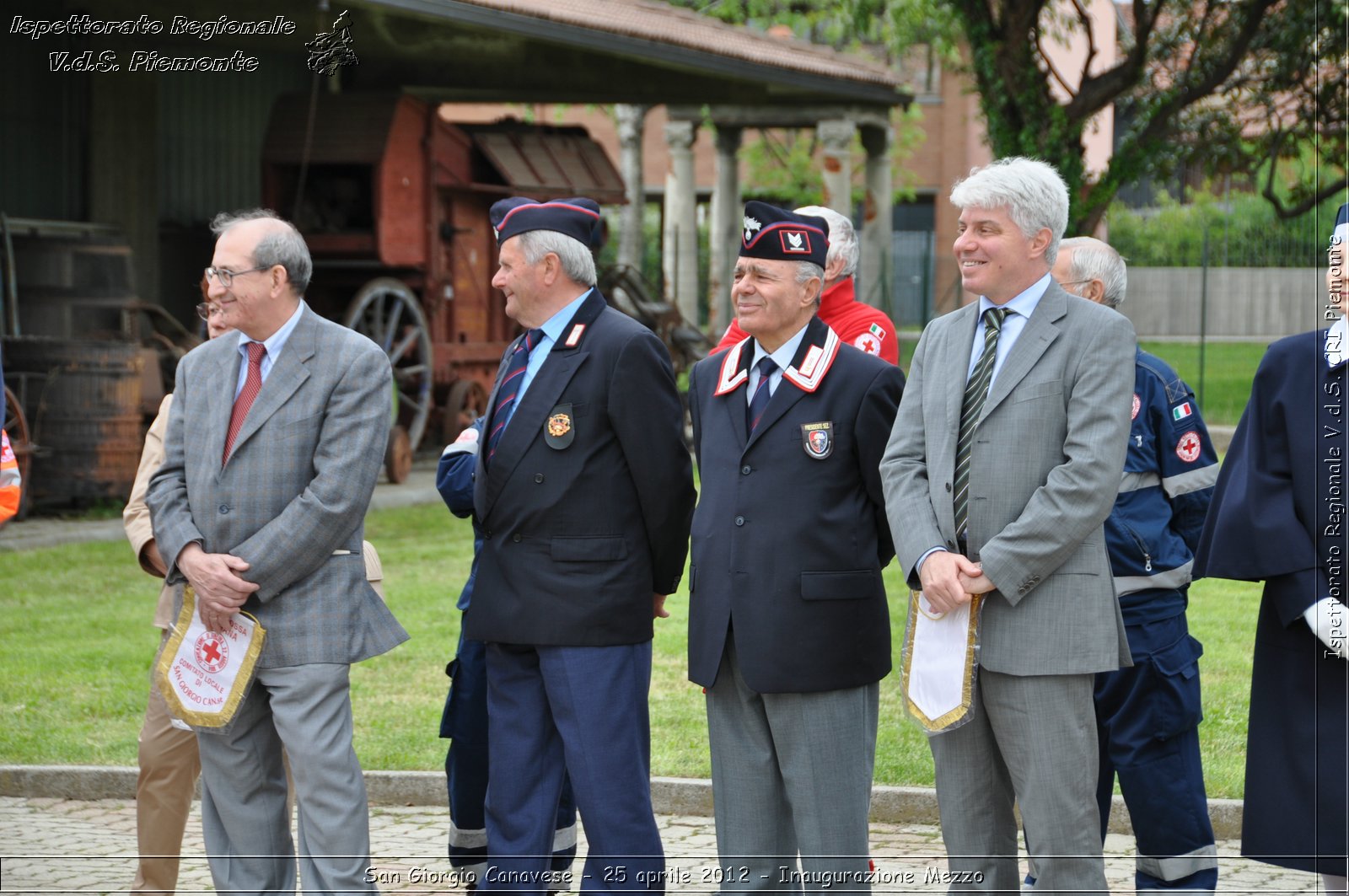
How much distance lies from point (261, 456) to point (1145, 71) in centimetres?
1737

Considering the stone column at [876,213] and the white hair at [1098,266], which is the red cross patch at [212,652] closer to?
the white hair at [1098,266]

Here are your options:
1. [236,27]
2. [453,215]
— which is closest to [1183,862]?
[236,27]

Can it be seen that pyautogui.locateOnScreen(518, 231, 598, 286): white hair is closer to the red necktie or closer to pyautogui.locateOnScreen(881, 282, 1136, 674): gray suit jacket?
the red necktie

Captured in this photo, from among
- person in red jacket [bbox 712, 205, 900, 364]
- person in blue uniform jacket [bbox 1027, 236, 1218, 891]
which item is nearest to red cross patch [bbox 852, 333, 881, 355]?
person in red jacket [bbox 712, 205, 900, 364]

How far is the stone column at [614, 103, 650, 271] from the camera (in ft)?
Answer: 81.1

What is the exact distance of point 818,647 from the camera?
398 cm

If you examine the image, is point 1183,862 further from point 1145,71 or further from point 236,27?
point 1145,71

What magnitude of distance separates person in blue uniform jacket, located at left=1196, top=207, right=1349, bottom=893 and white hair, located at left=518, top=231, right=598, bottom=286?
1.80m

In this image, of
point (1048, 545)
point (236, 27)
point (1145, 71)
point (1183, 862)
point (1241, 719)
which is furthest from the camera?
point (1145, 71)

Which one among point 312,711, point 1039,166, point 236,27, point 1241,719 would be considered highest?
point 236,27

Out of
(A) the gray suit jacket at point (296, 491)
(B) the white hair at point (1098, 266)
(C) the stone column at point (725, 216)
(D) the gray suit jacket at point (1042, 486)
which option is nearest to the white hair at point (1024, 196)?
(D) the gray suit jacket at point (1042, 486)

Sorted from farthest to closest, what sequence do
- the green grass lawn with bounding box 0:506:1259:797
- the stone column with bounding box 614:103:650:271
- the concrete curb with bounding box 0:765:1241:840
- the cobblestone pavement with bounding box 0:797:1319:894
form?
the stone column with bounding box 614:103:650:271
the green grass lawn with bounding box 0:506:1259:797
the concrete curb with bounding box 0:765:1241:840
the cobblestone pavement with bounding box 0:797:1319:894

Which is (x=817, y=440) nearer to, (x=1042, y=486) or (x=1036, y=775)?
(x=1042, y=486)

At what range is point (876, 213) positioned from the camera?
24516mm
